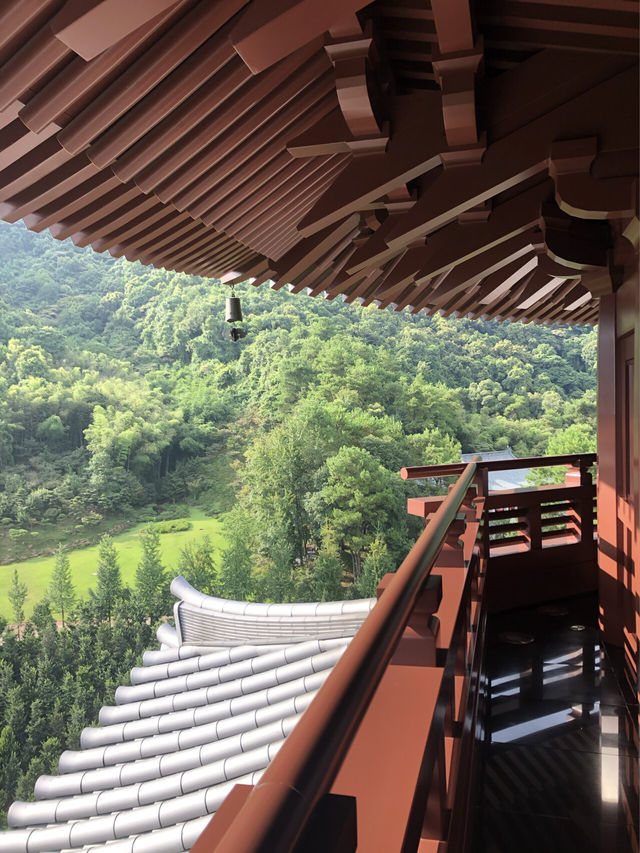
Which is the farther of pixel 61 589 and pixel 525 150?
pixel 61 589

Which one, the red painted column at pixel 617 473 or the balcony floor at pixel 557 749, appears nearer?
the balcony floor at pixel 557 749

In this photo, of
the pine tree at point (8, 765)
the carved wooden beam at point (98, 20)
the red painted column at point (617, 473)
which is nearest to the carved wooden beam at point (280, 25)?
the carved wooden beam at point (98, 20)

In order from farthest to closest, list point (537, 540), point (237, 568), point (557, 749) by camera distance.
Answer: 1. point (237, 568)
2. point (537, 540)
3. point (557, 749)

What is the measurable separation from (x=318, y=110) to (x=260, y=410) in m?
25.9

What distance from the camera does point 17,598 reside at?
21.5 meters

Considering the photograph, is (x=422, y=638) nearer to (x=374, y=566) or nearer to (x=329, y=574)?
(x=374, y=566)

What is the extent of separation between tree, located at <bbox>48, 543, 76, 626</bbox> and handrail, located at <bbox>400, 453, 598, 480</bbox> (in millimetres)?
21099

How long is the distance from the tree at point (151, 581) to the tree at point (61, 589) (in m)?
2.22

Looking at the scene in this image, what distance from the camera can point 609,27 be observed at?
44.1 inches

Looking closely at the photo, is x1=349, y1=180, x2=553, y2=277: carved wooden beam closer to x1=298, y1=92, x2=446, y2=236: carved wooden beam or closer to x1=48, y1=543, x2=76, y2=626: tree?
x1=298, y1=92, x2=446, y2=236: carved wooden beam

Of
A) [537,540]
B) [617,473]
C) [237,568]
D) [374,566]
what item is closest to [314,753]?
[617,473]

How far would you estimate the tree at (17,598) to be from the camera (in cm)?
2133

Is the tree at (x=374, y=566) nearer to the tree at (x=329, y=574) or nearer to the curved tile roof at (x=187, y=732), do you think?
the tree at (x=329, y=574)

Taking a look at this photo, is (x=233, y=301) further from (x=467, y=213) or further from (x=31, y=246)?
(x=31, y=246)
